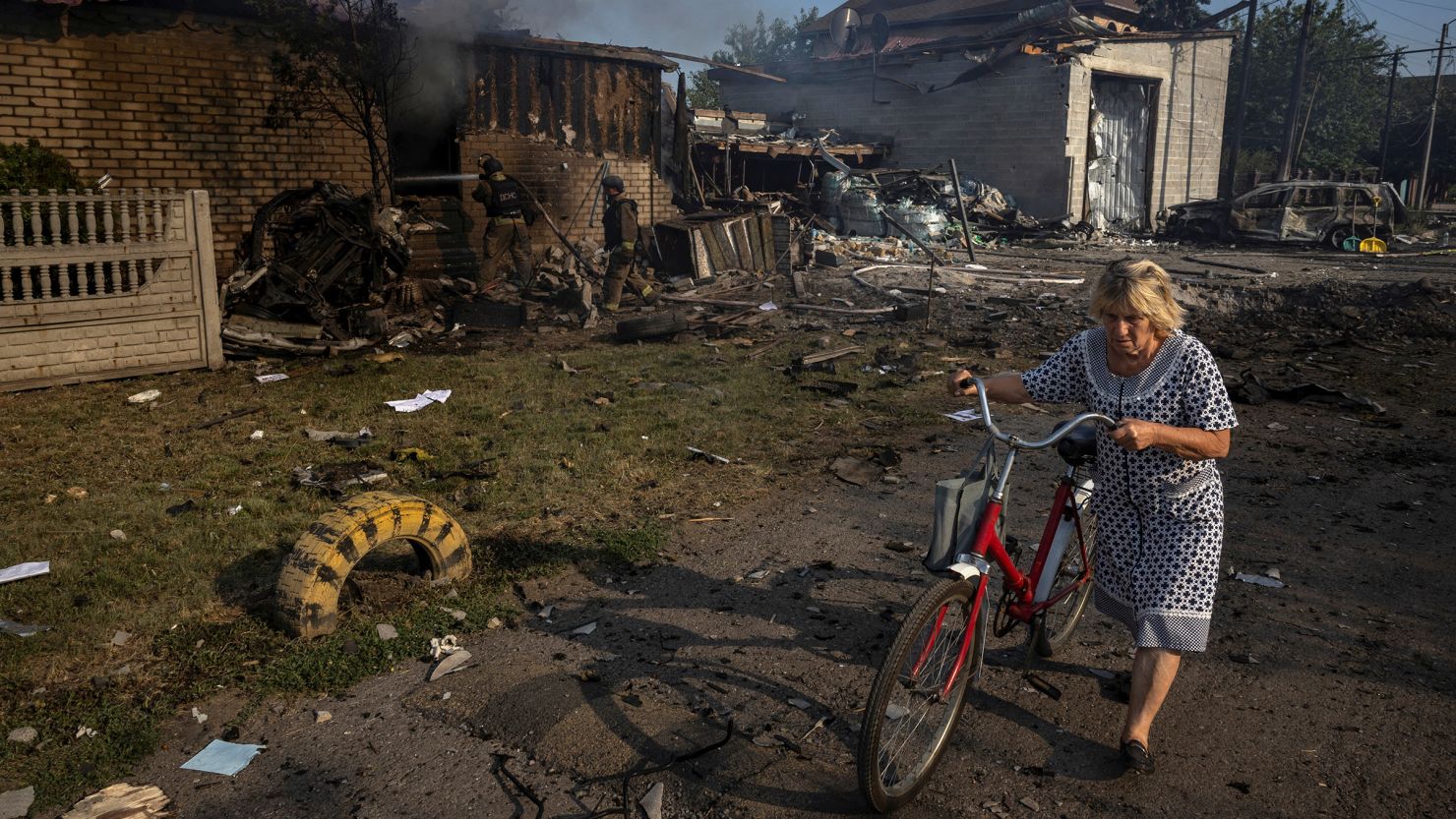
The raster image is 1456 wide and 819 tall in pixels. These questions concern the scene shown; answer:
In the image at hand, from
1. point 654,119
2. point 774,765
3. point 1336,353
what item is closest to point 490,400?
point 774,765

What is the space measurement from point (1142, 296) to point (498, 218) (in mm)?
11551

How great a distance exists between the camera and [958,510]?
2.95 meters

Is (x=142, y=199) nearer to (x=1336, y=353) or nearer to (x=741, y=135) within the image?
(x=1336, y=353)

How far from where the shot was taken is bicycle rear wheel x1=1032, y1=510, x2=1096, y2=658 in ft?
11.8

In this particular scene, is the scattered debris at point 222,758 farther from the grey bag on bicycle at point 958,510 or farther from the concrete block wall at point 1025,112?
the concrete block wall at point 1025,112

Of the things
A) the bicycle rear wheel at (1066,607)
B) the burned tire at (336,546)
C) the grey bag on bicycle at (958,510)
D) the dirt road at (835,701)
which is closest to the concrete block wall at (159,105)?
the burned tire at (336,546)

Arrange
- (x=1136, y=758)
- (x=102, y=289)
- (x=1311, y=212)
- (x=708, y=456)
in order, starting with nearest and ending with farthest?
(x=1136, y=758), (x=708, y=456), (x=102, y=289), (x=1311, y=212)

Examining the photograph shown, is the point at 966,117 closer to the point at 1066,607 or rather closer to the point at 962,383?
the point at 1066,607

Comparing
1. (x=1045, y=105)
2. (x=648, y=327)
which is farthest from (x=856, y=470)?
(x=1045, y=105)

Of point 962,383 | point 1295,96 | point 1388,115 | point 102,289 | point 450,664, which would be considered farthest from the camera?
point 1388,115

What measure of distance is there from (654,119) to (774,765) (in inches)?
610

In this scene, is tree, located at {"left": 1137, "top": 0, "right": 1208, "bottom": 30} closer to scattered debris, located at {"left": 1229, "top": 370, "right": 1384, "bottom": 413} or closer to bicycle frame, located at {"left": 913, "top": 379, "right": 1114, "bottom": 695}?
scattered debris, located at {"left": 1229, "top": 370, "right": 1384, "bottom": 413}

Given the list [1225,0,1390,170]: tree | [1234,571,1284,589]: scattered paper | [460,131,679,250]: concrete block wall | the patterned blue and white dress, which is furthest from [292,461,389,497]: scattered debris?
[1225,0,1390,170]: tree

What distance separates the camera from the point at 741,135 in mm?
23094
